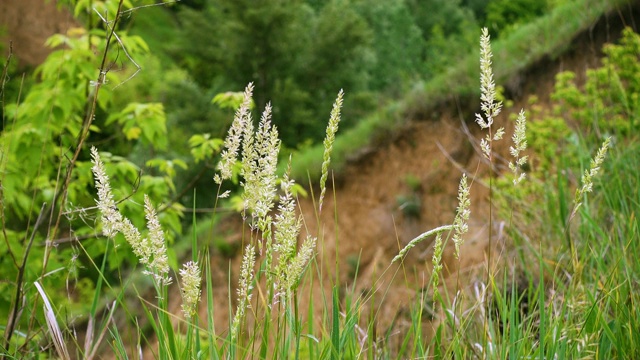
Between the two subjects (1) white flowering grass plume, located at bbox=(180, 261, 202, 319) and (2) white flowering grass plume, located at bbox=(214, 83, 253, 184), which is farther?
(2) white flowering grass plume, located at bbox=(214, 83, 253, 184)

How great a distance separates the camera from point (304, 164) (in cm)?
1385

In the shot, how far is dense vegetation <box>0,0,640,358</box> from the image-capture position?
1.80m

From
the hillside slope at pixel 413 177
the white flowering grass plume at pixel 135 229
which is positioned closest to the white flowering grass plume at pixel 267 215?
the white flowering grass plume at pixel 135 229

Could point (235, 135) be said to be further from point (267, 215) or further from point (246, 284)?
point (246, 284)

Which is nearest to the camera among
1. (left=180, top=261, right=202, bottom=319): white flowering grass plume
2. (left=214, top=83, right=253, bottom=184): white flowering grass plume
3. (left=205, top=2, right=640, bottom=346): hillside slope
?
(left=180, top=261, right=202, bottom=319): white flowering grass plume

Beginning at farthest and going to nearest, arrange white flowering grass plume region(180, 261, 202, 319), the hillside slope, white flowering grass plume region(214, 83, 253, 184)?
1. the hillside slope
2. white flowering grass plume region(214, 83, 253, 184)
3. white flowering grass plume region(180, 261, 202, 319)

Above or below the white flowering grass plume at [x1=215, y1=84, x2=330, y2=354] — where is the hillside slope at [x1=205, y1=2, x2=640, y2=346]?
below

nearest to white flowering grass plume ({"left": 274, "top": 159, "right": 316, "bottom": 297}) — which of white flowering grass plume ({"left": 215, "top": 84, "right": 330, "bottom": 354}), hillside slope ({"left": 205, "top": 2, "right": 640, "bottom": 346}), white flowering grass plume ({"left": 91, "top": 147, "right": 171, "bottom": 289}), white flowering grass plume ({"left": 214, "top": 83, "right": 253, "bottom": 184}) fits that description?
white flowering grass plume ({"left": 215, "top": 84, "right": 330, "bottom": 354})

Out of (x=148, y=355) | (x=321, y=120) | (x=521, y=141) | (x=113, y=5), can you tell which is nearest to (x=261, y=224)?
(x=521, y=141)

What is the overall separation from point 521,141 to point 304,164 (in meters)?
12.0

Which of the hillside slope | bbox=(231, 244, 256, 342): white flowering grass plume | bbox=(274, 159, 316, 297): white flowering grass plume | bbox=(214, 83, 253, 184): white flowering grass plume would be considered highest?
bbox=(214, 83, 253, 184): white flowering grass plume

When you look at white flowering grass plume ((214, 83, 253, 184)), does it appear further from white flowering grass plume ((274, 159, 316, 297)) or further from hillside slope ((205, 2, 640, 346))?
hillside slope ((205, 2, 640, 346))

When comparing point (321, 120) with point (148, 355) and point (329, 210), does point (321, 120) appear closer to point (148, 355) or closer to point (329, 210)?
point (329, 210)

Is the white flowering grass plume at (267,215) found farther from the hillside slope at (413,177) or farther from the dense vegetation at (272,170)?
the hillside slope at (413,177)
